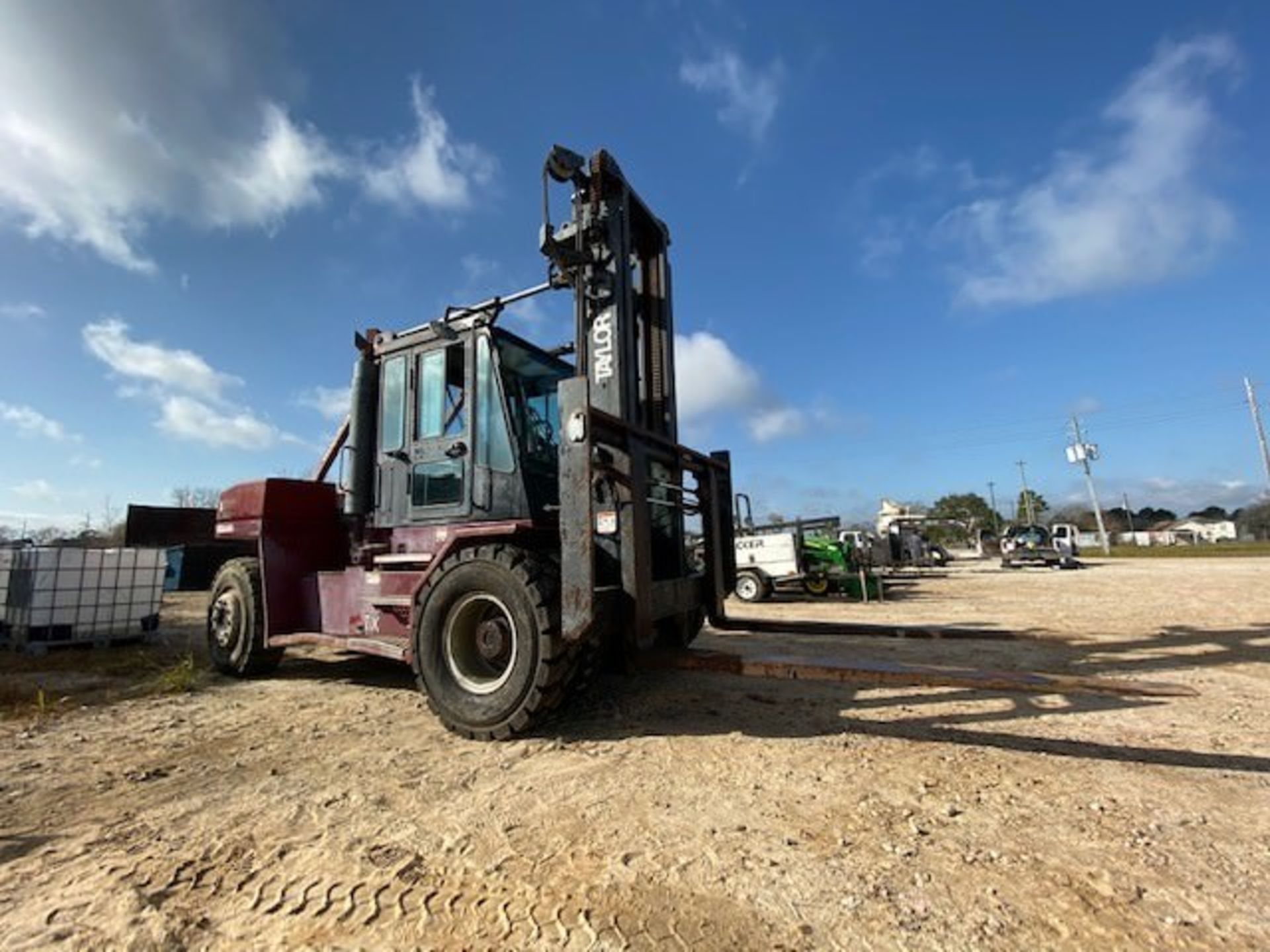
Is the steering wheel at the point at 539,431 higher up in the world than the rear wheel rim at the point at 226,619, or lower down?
higher up

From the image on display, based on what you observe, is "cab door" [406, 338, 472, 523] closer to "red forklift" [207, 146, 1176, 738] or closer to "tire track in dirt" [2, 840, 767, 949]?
"red forklift" [207, 146, 1176, 738]

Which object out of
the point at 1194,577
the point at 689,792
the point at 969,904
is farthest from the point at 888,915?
the point at 1194,577

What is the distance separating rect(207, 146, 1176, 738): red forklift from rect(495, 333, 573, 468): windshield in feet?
0.06

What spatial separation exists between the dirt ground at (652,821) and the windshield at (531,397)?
2.10 meters

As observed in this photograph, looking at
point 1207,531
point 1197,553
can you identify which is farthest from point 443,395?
point 1207,531

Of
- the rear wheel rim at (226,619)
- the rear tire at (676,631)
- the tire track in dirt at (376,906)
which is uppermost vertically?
the rear wheel rim at (226,619)

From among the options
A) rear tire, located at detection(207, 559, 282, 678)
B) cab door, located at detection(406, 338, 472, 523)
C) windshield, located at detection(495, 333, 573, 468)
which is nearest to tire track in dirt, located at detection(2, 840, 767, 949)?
cab door, located at detection(406, 338, 472, 523)

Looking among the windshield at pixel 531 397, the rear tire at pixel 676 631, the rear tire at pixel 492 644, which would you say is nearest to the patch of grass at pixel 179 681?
the rear tire at pixel 492 644

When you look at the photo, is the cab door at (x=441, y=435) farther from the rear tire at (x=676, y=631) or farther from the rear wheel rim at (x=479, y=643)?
the rear tire at (x=676, y=631)

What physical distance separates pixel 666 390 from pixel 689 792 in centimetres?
349

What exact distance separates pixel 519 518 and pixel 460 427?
107cm

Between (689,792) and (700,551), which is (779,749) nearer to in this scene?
(689,792)

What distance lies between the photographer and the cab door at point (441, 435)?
17.6 ft

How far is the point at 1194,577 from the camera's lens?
761 inches
